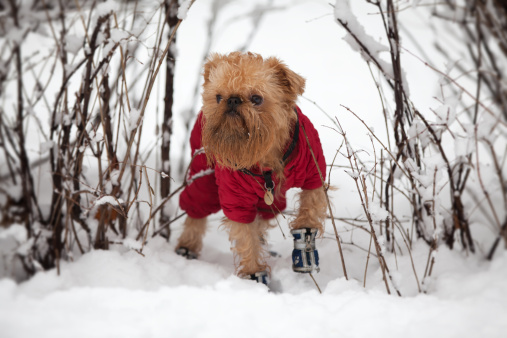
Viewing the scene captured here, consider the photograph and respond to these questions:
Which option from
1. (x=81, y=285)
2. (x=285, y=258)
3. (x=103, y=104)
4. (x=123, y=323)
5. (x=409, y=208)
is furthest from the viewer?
(x=285, y=258)

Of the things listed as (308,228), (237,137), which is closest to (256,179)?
(237,137)

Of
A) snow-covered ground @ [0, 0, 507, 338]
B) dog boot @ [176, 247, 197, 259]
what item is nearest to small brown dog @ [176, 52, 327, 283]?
snow-covered ground @ [0, 0, 507, 338]

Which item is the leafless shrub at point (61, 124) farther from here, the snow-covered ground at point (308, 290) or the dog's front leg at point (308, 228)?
the dog's front leg at point (308, 228)

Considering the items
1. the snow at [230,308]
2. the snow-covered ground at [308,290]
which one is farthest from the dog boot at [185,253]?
the snow at [230,308]

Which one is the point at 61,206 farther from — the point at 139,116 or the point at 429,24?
the point at 429,24

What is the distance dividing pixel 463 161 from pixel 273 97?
2.77 feet

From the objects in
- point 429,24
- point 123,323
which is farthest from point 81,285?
point 429,24

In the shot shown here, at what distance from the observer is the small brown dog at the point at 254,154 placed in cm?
177

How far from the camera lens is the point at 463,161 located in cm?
156

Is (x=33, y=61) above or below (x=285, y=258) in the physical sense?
above

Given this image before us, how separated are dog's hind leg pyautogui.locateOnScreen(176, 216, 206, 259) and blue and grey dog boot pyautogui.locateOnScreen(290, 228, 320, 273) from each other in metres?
0.80

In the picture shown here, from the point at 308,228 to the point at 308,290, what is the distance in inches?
12.5

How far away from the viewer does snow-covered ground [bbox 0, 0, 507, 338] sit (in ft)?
4.49

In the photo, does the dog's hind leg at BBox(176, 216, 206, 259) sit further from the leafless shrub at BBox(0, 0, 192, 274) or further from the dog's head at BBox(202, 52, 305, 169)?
the dog's head at BBox(202, 52, 305, 169)
